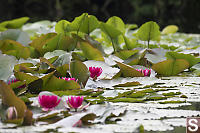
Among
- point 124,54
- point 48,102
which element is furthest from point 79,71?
point 124,54

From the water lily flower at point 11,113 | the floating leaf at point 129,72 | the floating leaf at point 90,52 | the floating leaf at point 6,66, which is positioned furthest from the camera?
the floating leaf at point 90,52

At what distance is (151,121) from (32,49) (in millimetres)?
797

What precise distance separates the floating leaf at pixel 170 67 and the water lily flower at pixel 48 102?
530mm

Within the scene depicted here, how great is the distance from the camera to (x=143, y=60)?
1.14m

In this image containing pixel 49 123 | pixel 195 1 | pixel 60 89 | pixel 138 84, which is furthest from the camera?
pixel 195 1

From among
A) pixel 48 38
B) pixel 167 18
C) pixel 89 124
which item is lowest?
pixel 89 124

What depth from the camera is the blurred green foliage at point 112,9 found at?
6.64 metres

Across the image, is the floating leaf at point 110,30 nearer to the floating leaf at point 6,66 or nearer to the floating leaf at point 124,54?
the floating leaf at point 124,54

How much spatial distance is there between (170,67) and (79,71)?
38 centimetres

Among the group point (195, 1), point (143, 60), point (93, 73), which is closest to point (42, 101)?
point (93, 73)

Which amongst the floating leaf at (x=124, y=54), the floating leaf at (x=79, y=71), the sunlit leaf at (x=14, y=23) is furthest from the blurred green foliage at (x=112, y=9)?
the floating leaf at (x=79, y=71)

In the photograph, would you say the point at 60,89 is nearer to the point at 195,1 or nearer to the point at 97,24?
the point at 97,24

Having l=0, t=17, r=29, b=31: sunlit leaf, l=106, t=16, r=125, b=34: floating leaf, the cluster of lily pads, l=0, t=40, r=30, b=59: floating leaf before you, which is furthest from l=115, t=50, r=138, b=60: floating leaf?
l=0, t=17, r=29, b=31: sunlit leaf

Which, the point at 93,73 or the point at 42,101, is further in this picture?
the point at 93,73
